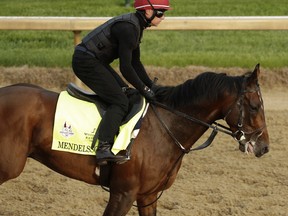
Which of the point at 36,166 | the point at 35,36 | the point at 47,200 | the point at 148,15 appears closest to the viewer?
the point at 148,15

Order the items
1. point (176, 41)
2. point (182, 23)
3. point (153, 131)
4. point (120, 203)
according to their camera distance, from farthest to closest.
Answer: point (176, 41), point (182, 23), point (153, 131), point (120, 203)

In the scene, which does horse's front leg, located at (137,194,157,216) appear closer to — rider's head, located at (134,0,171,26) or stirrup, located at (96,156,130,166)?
stirrup, located at (96,156,130,166)

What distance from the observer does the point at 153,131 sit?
5.80 meters

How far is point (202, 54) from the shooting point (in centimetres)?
1307

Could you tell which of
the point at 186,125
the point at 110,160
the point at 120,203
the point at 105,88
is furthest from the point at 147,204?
the point at 105,88

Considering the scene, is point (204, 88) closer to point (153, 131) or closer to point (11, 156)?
point (153, 131)

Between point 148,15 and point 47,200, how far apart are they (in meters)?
2.48

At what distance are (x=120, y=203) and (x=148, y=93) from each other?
2.91 ft

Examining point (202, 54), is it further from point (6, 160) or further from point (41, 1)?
point (41, 1)

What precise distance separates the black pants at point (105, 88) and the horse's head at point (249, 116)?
2.81ft

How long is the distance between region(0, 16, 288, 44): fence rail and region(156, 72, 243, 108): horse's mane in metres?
4.99

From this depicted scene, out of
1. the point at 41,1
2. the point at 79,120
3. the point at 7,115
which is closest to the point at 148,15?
the point at 79,120

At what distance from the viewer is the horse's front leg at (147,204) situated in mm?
5902

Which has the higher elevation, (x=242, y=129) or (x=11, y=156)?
(x=242, y=129)
